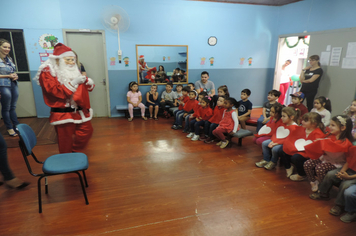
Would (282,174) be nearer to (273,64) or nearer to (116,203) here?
(116,203)

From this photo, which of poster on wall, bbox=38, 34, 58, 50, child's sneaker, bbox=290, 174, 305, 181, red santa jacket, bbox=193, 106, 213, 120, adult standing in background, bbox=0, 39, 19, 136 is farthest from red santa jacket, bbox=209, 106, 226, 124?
poster on wall, bbox=38, 34, 58, 50

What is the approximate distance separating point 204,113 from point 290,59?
3.97 meters

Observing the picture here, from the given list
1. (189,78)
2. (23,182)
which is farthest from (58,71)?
(189,78)

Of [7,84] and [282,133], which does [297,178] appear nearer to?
[282,133]

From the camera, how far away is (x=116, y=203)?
2.18 metres

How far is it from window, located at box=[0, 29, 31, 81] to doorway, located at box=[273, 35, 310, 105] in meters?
6.29

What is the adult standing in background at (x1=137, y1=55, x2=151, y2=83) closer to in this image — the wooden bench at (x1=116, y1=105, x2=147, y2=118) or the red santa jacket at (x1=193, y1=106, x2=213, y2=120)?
the wooden bench at (x1=116, y1=105, x2=147, y2=118)

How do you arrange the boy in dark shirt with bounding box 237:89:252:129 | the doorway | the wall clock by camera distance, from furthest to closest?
the doorway < the wall clock < the boy in dark shirt with bounding box 237:89:252:129

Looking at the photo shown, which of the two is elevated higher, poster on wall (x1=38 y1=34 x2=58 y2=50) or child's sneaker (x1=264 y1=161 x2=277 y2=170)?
poster on wall (x1=38 y1=34 x2=58 y2=50)

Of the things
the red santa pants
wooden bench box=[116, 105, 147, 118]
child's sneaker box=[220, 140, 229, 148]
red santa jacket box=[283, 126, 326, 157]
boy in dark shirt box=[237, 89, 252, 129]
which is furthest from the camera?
wooden bench box=[116, 105, 147, 118]

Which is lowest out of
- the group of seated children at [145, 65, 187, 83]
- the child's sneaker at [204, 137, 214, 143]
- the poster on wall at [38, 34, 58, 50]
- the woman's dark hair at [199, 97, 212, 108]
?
the child's sneaker at [204, 137, 214, 143]

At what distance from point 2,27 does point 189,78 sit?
13.8 ft

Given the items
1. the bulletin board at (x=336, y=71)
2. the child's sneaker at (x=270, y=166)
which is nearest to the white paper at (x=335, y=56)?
the bulletin board at (x=336, y=71)

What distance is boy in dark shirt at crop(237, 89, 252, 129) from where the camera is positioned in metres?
3.96
